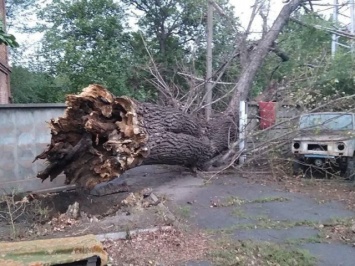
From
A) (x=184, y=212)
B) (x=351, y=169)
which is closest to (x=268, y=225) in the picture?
(x=184, y=212)

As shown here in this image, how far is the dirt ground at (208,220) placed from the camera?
13.2 ft

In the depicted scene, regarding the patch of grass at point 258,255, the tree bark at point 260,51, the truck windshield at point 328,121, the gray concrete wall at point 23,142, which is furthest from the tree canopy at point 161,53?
the patch of grass at point 258,255

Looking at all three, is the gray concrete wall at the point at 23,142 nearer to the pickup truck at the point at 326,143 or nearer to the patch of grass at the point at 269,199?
the patch of grass at the point at 269,199

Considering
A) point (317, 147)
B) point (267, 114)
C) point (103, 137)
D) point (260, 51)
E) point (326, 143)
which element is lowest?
point (317, 147)

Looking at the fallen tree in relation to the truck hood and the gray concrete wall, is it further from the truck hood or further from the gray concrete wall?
the truck hood

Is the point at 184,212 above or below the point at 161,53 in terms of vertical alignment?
below

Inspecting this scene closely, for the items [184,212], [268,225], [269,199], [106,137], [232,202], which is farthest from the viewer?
[269,199]

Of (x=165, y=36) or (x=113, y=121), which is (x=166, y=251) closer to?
(x=113, y=121)

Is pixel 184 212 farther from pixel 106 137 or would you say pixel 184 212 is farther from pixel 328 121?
pixel 328 121

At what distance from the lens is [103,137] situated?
18.9ft

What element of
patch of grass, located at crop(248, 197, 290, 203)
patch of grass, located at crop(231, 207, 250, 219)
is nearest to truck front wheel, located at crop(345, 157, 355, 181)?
patch of grass, located at crop(248, 197, 290, 203)

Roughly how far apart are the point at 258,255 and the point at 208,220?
1390 millimetres

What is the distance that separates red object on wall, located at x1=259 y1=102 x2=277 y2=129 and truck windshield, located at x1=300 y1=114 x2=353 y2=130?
0.98 m

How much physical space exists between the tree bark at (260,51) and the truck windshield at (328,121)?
6.36 feet
